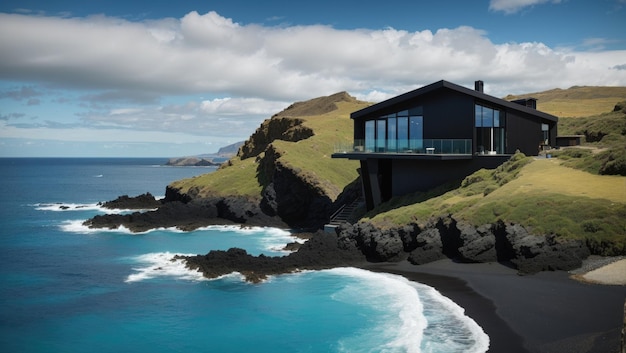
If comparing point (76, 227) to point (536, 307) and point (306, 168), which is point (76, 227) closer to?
point (306, 168)

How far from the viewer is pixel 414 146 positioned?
1731 inches

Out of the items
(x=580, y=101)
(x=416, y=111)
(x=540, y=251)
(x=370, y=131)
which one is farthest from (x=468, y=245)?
(x=580, y=101)

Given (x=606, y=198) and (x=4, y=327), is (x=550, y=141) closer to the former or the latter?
(x=606, y=198)

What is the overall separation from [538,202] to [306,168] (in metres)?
32.7

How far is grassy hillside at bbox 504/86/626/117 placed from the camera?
9531cm

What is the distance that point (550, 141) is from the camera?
50.9m

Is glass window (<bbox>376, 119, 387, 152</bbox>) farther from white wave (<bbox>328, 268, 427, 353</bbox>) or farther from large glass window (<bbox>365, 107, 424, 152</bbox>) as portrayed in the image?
white wave (<bbox>328, 268, 427, 353</bbox>)

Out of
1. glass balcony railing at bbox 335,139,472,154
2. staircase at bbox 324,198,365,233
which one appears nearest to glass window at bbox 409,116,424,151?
glass balcony railing at bbox 335,139,472,154

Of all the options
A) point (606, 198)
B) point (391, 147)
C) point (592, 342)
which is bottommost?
point (592, 342)

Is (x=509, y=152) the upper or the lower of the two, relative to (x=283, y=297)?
upper

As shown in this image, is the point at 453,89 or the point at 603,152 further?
the point at 453,89

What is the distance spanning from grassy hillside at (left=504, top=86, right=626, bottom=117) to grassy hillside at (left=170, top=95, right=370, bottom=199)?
3950 cm

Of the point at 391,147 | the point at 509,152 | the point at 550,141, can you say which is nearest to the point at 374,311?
the point at 391,147

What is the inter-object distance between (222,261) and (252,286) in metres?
5.20
